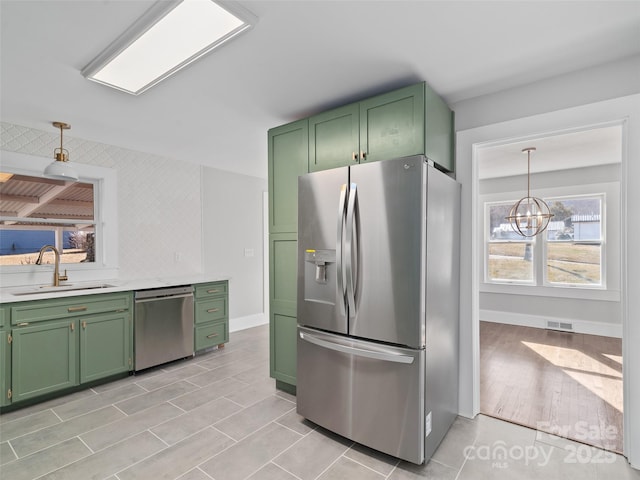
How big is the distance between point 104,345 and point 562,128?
4111 mm

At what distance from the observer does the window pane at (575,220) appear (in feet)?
16.6

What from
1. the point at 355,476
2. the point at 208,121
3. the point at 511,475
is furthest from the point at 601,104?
the point at 208,121

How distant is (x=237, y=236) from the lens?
16.6 ft

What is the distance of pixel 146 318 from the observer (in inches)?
133

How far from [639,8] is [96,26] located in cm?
272

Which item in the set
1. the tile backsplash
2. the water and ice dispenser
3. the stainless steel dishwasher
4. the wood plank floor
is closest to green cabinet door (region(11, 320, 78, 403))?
the stainless steel dishwasher

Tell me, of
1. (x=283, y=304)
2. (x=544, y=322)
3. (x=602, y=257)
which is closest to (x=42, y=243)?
(x=283, y=304)

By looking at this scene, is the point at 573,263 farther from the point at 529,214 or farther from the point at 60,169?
the point at 60,169

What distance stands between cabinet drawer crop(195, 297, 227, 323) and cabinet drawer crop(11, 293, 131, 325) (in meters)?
0.82

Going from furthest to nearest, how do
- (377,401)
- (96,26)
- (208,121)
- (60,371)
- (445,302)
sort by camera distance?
(208,121) < (60,371) < (445,302) < (377,401) < (96,26)

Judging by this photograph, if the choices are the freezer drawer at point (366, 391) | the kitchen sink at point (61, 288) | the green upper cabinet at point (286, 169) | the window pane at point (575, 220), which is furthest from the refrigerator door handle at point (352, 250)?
the window pane at point (575, 220)

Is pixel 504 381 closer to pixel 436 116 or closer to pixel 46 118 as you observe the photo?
pixel 436 116

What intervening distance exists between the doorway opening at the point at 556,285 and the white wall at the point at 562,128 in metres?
0.65

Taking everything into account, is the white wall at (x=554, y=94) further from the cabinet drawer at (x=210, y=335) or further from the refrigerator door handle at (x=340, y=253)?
the cabinet drawer at (x=210, y=335)
